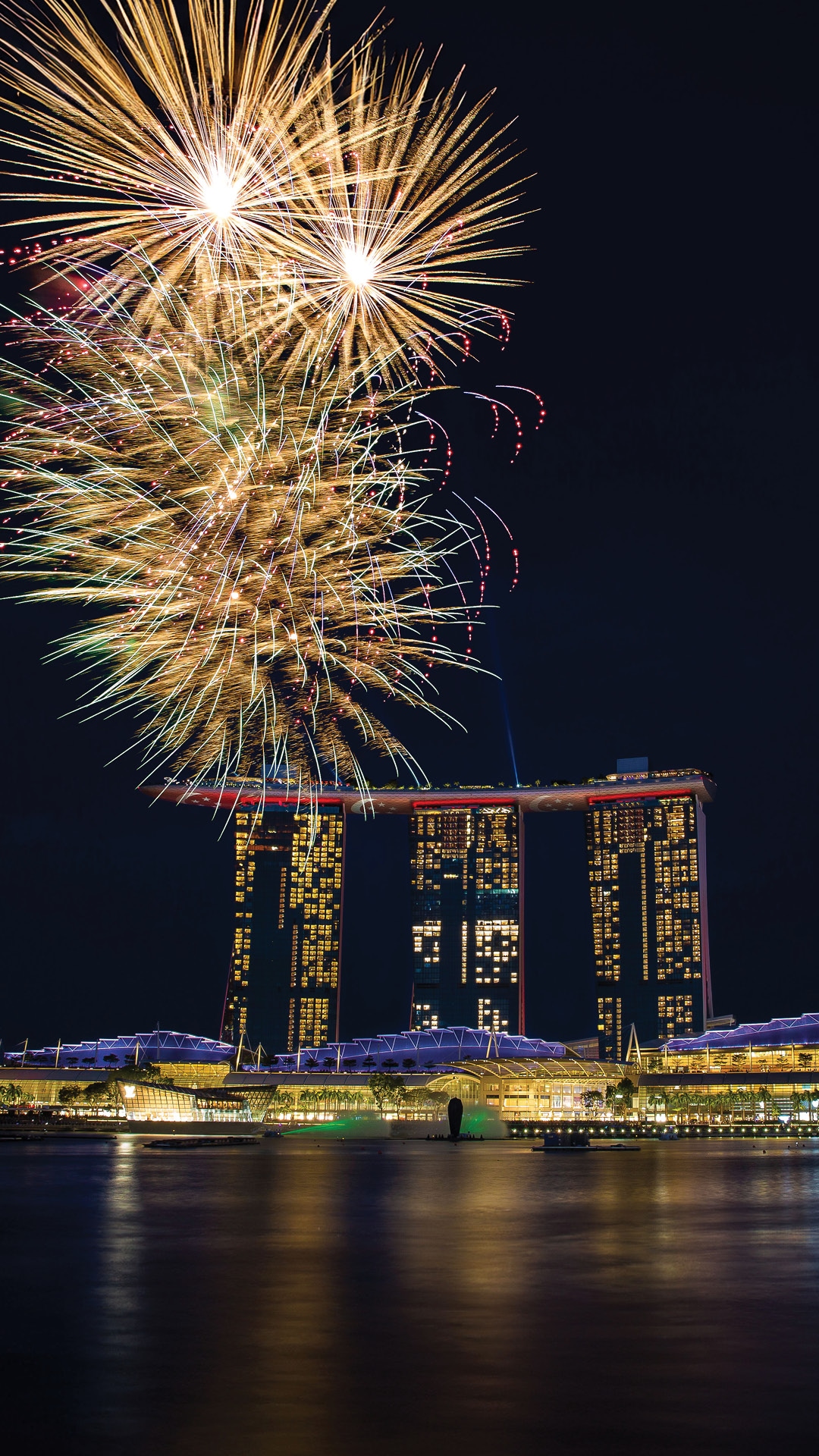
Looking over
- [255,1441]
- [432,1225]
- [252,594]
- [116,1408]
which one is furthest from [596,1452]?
[252,594]

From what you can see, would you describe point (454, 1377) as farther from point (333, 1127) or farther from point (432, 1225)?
point (333, 1127)

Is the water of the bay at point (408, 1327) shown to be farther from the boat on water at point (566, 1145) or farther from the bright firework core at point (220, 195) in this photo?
the boat on water at point (566, 1145)

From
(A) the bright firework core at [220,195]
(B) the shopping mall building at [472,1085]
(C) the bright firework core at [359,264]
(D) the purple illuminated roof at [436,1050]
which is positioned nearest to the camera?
(A) the bright firework core at [220,195]

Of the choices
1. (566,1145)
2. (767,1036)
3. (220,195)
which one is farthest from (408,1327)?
(767,1036)

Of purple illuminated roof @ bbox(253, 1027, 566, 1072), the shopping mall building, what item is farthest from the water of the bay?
purple illuminated roof @ bbox(253, 1027, 566, 1072)

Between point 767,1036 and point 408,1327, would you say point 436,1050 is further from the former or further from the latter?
point 408,1327

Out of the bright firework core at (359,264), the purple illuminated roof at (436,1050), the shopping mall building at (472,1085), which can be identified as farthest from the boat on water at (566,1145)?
the purple illuminated roof at (436,1050)
